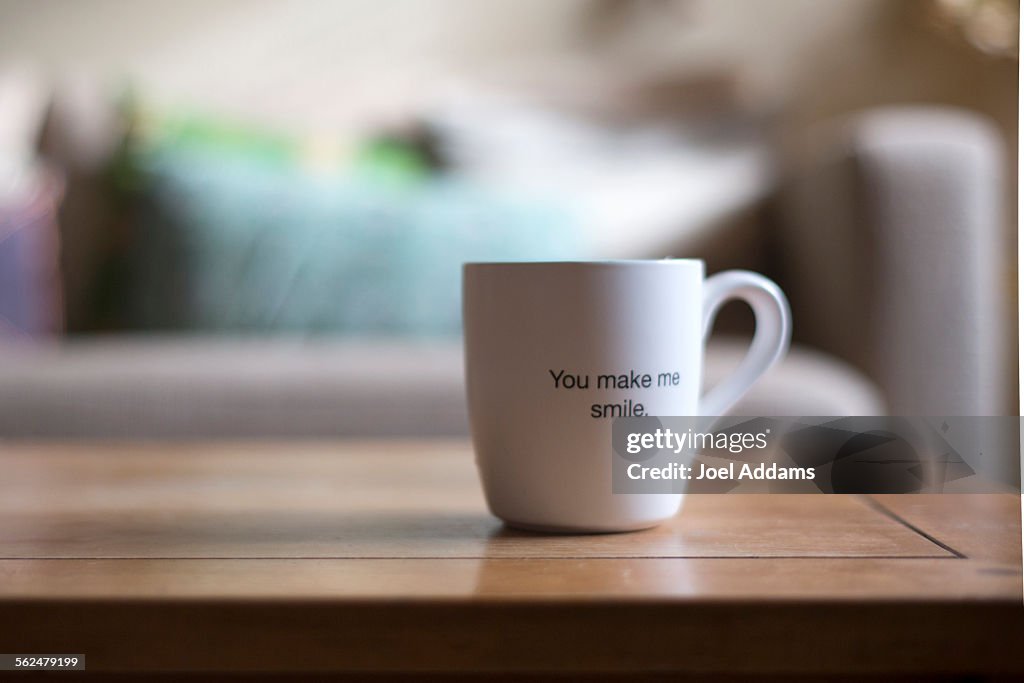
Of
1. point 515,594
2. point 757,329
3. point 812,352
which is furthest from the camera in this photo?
point 812,352

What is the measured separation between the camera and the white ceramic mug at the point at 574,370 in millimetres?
438

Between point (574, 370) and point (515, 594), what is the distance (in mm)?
120

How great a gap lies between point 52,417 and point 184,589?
81 centimetres

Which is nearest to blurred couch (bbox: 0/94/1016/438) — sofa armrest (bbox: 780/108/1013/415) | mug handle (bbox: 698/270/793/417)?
sofa armrest (bbox: 780/108/1013/415)

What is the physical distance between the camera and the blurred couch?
105 centimetres

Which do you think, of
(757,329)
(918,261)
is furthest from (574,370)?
(918,261)

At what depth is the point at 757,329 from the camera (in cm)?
50

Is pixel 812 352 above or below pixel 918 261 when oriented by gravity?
below

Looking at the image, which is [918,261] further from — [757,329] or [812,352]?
[757,329]

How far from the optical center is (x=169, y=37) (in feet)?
6.98

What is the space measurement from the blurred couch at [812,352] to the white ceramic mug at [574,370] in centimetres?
58

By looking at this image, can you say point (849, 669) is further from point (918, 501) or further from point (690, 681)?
point (918, 501)

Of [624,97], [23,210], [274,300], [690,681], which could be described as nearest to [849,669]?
[690,681]

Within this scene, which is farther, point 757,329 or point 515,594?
point 757,329
